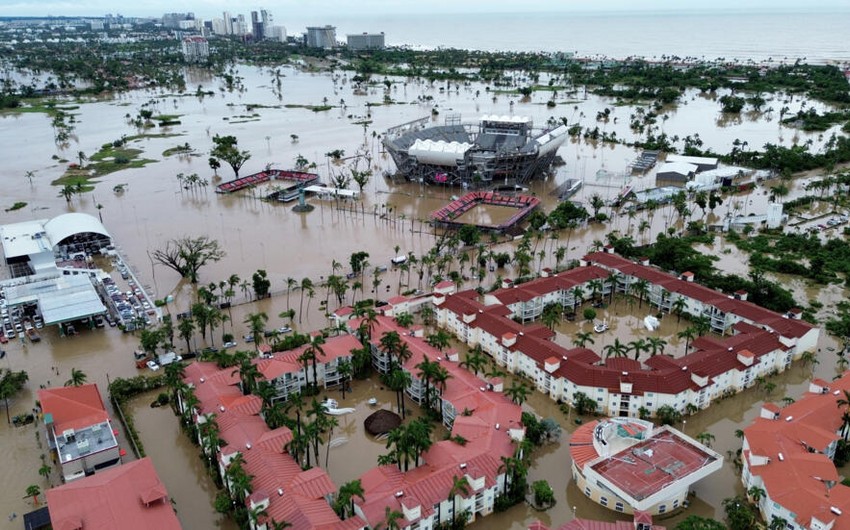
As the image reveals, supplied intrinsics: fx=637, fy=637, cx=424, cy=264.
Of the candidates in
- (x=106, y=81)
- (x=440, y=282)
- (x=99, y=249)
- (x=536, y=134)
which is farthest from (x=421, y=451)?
(x=106, y=81)

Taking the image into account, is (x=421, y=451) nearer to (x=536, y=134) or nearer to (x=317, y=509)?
(x=317, y=509)

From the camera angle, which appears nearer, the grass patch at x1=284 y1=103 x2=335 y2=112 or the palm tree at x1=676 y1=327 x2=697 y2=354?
the palm tree at x1=676 y1=327 x2=697 y2=354

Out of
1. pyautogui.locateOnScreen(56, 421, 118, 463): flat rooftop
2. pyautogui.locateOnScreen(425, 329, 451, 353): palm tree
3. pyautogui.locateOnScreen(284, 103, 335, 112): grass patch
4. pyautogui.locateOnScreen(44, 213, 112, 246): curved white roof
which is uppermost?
pyautogui.locateOnScreen(284, 103, 335, 112): grass patch

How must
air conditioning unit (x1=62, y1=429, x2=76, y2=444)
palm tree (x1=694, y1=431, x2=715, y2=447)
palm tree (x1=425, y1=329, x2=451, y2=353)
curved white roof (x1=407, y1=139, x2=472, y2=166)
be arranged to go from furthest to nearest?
curved white roof (x1=407, y1=139, x2=472, y2=166)
palm tree (x1=425, y1=329, x2=451, y2=353)
palm tree (x1=694, y1=431, x2=715, y2=447)
air conditioning unit (x1=62, y1=429, x2=76, y2=444)

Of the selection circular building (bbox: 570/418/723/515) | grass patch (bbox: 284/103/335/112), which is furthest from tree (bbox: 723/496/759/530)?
grass patch (bbox: 284/103/335/112)

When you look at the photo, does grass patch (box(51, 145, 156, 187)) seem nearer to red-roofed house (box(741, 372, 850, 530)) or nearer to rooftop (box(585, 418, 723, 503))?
rooftop (box(585, 418, 723, 503))

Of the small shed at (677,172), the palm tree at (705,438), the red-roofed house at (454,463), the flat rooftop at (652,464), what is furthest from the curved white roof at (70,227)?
the small shed at (677,172)

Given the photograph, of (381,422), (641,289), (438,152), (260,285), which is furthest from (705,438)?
(438,152)
